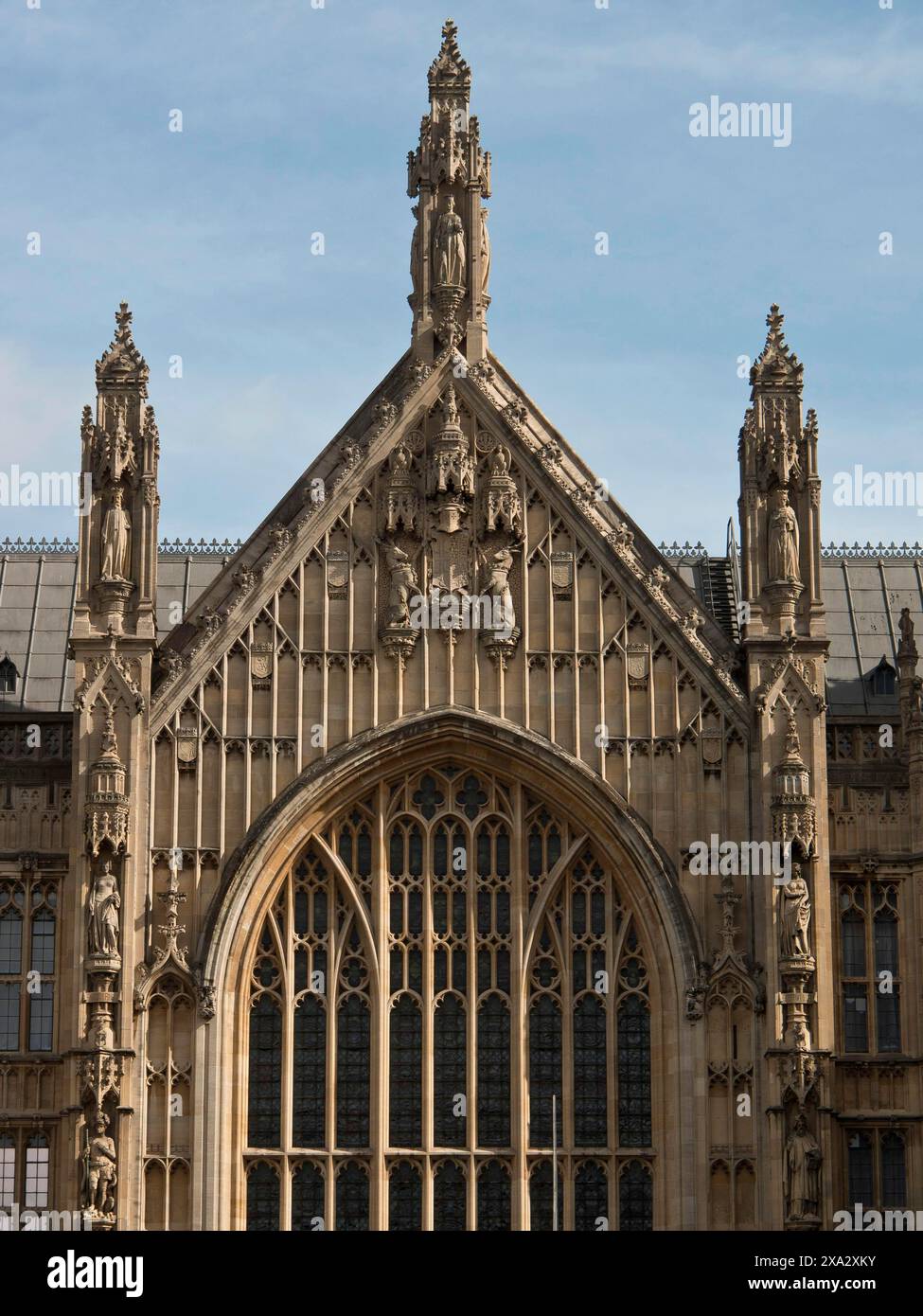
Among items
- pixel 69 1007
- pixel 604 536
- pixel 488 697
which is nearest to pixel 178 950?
pixel 69 1007

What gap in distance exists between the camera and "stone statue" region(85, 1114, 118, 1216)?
56938 mm

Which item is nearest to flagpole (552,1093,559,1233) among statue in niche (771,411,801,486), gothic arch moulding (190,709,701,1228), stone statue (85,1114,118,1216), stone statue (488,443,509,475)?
gothic arch moulding (190,709,701,1228)

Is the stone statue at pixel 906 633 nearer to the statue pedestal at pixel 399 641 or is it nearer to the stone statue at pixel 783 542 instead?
the stone statue at pixel 783 542

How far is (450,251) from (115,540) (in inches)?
362

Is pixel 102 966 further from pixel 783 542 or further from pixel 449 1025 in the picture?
pixel 783 542

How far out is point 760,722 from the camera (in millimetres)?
60719

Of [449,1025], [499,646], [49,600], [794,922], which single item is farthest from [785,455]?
[49,600]

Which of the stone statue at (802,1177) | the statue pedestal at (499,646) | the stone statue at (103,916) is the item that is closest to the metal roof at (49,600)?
the stone statue at (103,916)

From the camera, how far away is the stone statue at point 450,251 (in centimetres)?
6394

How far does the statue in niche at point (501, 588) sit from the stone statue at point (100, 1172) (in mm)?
12260

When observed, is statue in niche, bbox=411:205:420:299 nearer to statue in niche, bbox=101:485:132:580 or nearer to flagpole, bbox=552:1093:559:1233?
statue in niche, bbox=101:485:132:580

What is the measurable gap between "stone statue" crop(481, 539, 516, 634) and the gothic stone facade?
67 mm

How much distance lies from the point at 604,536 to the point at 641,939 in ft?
26.1

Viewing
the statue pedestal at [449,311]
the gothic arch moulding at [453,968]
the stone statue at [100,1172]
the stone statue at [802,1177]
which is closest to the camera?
the stone statue at [100,1172]
